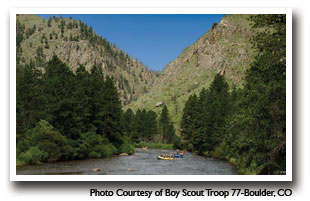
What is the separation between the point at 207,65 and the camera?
132125 millimetres

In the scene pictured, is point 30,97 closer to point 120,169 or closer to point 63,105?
point 63,105

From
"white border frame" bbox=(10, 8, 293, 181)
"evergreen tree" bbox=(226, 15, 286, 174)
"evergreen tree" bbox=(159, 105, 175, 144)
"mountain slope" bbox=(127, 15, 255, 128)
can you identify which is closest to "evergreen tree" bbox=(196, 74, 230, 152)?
"evergreen tree" bbox=(159, 105, 175, 144)

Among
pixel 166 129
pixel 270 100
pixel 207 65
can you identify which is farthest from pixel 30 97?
pixel 207 65

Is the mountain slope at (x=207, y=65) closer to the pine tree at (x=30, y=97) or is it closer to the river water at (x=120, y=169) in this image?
the pine tree at (x=30, y=97)

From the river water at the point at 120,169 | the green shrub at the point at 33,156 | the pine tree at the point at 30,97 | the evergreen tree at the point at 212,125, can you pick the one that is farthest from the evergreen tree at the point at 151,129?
the green shrub at the point at 33,156

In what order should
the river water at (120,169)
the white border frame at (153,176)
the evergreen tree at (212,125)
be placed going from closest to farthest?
the white border frame at (153,176)
the river water at (120,169)
the evergreen tree at (212,125)

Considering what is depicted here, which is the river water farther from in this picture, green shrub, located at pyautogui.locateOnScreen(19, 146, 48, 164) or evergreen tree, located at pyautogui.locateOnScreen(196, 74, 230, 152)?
evergreen tree, located at pyautogui.locateOnScreen(196, 74, 230, 152)

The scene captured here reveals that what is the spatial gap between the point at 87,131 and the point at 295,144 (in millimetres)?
29804

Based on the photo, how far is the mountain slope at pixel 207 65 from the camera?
11294cm

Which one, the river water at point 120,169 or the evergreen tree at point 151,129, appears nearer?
the river water at point 120,169

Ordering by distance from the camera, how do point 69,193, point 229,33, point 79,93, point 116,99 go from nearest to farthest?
1. point 69,193
2. point 79,93
3. point 116,99
4. point 229,33

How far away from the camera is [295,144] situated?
13203mm
